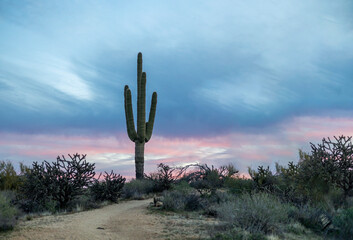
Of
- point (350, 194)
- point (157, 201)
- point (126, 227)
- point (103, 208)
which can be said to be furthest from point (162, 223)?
point (350, 194)

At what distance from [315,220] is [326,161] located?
4.53 meters

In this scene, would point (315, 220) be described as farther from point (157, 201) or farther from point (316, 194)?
point (157, 201)

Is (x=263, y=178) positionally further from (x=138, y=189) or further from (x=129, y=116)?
(x=129, y=116)

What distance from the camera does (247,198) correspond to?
428 inches

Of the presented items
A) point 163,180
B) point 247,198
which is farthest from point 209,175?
point 247,198

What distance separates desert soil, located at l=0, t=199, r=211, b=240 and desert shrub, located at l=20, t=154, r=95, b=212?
7.40ft

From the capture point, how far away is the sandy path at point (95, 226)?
33.4ft

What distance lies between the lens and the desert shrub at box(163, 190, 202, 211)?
47.9 feet

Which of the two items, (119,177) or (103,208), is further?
(119,177)

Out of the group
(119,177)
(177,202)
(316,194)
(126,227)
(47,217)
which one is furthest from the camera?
(119,177)

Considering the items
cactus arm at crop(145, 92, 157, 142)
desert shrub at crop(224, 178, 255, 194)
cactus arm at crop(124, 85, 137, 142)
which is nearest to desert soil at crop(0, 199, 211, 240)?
desert shrub at crop(224, 178, 255, 194)

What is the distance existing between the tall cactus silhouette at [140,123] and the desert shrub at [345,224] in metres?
16.4

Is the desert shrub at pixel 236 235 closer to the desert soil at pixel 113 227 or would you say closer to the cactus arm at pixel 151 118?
the desert soil at pixel 113 227

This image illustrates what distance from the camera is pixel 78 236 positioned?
396 inches
